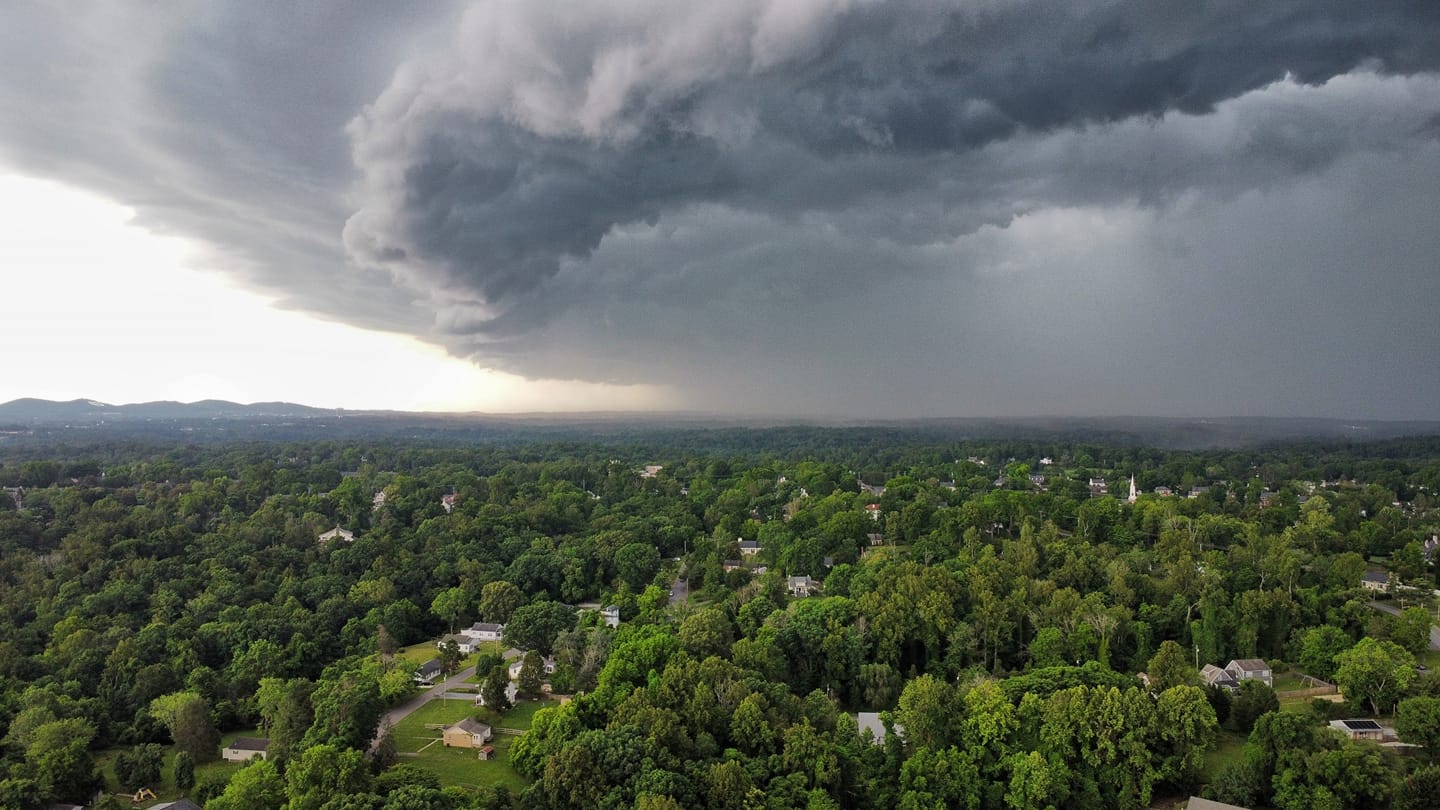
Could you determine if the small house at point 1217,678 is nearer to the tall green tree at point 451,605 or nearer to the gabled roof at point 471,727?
A: the gabled roof at point 471,727

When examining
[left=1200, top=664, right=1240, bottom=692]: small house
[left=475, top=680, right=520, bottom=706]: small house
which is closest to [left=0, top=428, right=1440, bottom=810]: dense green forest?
[left=475, top=680, right=520, bottom=706]: small house

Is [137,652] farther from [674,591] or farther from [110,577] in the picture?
[674,591]

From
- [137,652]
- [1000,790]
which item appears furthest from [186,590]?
[1000,790]

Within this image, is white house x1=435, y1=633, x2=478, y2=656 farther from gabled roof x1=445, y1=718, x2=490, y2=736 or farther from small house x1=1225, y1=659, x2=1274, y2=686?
small house x1=1225, y1=659, x2=1274, y2=686

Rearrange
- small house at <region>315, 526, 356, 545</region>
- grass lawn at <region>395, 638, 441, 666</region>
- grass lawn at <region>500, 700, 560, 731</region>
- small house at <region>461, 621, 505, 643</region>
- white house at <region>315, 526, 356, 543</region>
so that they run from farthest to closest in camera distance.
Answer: white house at <region>315, 526, 356, 543</region> < small house at <region>315, 526, 356, 545</region> < small house at <region>461, 621, 505, 643</region> < grass lawn at <region>395, 638, 441, 666</region> < grass lawn at <region>500, 700, 560, 731</region>

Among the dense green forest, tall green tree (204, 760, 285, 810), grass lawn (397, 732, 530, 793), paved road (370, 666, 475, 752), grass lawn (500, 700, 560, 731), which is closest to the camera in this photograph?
tall green tree (204, 760, 285, 810)

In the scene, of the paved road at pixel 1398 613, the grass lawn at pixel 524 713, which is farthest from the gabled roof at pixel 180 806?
the paved road at pixel 1398 613
